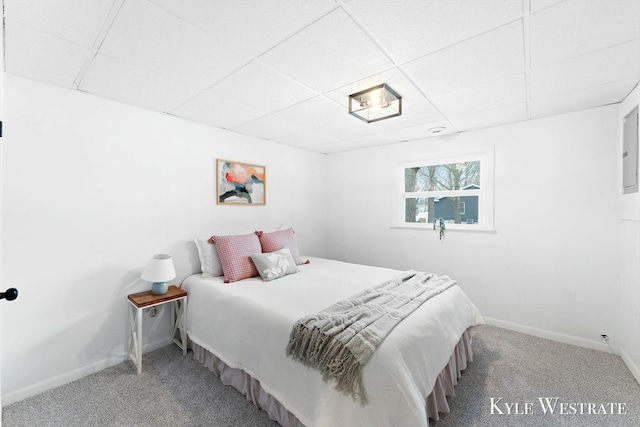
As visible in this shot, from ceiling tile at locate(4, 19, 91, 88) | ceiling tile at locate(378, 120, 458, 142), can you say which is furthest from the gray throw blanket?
ceiling tile at locate(4, 19, 91, 88)


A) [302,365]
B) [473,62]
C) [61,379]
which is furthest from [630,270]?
[61,379]

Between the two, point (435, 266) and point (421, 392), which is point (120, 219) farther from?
point (435, 266)

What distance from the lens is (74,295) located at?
2264 mm

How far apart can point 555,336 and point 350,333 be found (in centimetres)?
254

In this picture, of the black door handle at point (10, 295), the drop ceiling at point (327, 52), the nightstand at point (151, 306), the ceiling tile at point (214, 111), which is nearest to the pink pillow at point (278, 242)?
the nightstand at point (151, 306)

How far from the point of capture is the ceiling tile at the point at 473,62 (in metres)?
1.59

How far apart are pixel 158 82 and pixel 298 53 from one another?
113 centimetres

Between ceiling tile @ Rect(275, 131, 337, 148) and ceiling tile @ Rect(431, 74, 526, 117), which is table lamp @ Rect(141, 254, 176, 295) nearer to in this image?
ceiling tile @ Rect(275, 131, 337, 148)

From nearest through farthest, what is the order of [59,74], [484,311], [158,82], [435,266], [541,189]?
[59,74] → [158,82] → [541,189] → [484,311] → [435,266]

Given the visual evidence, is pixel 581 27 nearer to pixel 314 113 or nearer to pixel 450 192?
pixel 314 113

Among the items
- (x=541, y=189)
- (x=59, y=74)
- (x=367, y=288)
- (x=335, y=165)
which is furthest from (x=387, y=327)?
(x=335, y=165)

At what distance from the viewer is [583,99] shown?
2.41m

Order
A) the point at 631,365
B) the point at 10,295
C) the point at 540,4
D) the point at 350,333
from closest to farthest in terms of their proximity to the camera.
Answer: the point at 10,295 < the point at 540,4 < the point at 350,333 < the point at 631,365

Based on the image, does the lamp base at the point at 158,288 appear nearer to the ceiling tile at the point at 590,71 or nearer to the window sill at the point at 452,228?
the window sill at the point at 452,228
